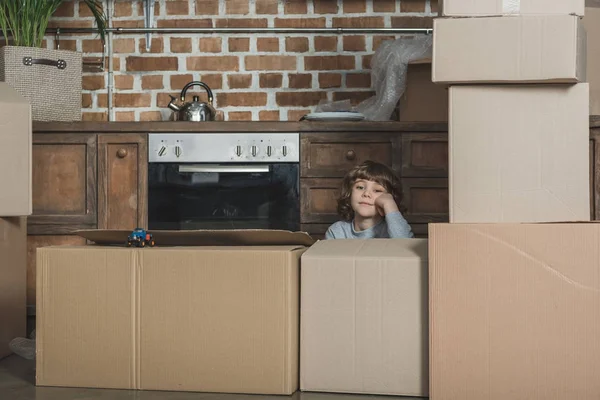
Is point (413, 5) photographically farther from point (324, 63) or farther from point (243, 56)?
point (243, 56)

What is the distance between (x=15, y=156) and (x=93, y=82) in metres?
1.47

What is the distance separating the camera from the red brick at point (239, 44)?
3.82 metres

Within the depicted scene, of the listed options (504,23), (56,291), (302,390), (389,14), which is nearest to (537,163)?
(504,23)

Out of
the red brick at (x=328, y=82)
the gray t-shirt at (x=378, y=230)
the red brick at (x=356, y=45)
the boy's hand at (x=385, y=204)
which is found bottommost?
the gray t-shirt at (x=378, y=230)

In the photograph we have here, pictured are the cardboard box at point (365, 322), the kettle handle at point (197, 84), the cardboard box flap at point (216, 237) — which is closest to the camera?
the cardboard box at point (365, 322)

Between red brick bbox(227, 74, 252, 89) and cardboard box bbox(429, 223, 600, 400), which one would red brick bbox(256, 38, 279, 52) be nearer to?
red brick bbox(227, 74, 252, 89)

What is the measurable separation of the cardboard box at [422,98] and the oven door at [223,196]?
498mm

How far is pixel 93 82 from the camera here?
3852 millimetres

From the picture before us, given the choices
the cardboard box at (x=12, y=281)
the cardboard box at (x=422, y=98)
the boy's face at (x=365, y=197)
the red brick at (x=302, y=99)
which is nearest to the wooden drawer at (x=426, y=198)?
the cardboard box at (x=422, y=98)

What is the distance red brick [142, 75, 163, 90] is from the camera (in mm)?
3830

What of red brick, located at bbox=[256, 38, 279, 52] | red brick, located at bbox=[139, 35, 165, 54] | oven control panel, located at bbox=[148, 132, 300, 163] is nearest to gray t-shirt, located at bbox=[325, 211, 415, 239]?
oven control panel, located at bbox=[148, 132, 300, 163]

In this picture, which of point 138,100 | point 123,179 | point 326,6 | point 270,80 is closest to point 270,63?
point 270,80

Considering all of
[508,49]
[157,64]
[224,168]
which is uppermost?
[157,64]

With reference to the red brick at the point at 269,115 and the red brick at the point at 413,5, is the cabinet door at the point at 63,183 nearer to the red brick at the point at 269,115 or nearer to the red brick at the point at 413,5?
the red brick at the point at 269,115
